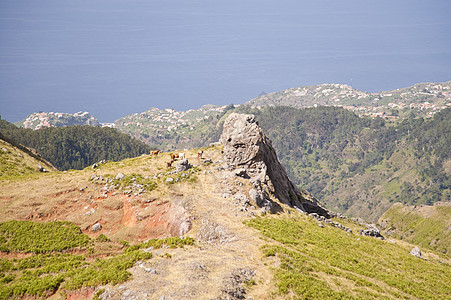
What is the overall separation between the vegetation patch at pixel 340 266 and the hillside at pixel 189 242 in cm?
11

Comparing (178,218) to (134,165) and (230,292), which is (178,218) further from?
(134,165)

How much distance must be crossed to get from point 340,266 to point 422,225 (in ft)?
231

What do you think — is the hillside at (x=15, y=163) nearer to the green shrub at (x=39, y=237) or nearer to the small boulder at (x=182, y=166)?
the green shrub at (x=39, y=237)

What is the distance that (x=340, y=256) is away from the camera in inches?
1217

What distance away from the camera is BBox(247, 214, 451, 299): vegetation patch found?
78.5ft

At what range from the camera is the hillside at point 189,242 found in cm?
2305

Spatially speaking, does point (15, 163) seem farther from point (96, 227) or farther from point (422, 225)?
point (422, 225)

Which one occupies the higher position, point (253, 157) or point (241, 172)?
point (253, 157)

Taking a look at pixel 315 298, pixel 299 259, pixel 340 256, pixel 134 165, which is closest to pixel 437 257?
pixel 340 256

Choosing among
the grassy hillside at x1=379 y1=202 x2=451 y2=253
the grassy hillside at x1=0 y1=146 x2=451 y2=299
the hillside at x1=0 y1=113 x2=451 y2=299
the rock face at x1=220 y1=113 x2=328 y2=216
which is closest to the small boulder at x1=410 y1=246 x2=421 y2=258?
the grassy hillside at x1=0 y1=146 x2=451 y2=299

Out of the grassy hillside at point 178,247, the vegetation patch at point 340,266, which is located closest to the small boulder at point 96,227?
the grassy hillside at point 178,247

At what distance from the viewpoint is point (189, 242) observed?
2870 cm

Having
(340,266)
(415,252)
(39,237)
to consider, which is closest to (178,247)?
(340,266)

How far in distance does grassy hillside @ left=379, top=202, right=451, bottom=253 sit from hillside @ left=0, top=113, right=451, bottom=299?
135ft
